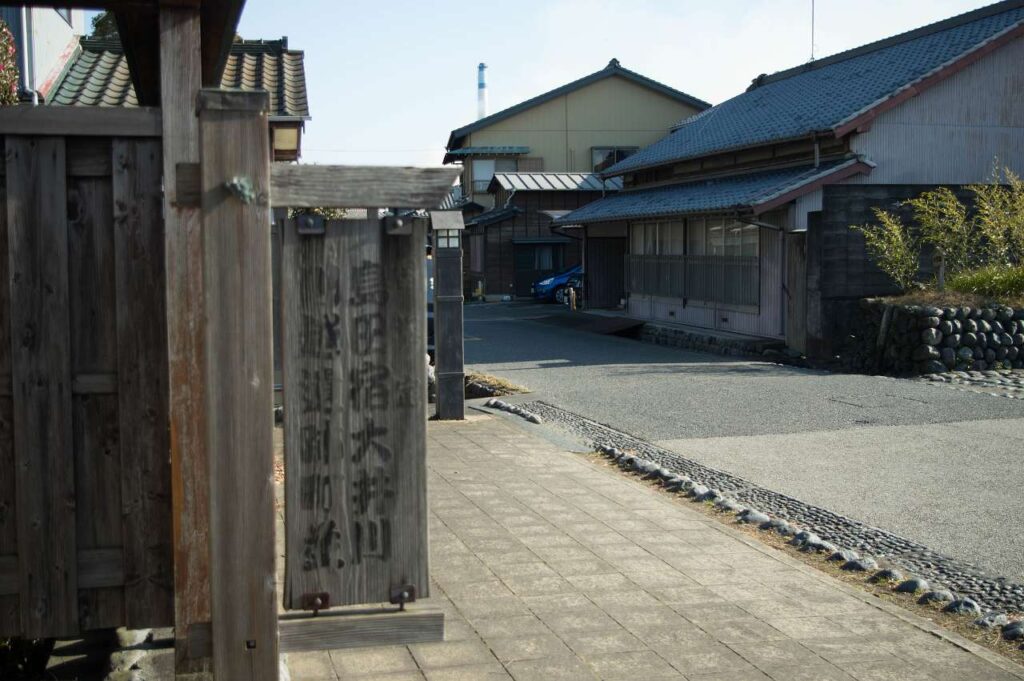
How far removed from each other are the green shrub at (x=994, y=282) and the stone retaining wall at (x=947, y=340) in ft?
2.31

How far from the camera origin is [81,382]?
3844mm

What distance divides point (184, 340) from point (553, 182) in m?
36.3

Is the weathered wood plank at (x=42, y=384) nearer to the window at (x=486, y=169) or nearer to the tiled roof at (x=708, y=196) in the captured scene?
the tiled roof at (x=708, y=196)

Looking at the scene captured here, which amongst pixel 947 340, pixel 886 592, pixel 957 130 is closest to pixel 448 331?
pixel 886 592

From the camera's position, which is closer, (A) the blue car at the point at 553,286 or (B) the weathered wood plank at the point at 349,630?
(B) the weathered wood plank at the point at 349,630

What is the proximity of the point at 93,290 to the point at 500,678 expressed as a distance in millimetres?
2344

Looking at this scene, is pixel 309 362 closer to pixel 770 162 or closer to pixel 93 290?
pixel 93 290

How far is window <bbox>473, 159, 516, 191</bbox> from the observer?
45094 millimetres

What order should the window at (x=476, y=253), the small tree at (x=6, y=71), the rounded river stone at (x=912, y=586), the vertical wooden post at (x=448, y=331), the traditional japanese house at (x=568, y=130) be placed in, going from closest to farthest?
the rounded river stone at (x=912, y=586)
the small tree at (x=6, y=71)
the vertical wooden post at (x=448, y=331)
the window at (x=476, y=253)
the traditional japanese house at (x=568, y=130)

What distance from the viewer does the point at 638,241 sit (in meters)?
28.8

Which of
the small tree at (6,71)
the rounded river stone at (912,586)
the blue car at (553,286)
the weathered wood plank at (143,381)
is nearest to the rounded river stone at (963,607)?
the rounded river stone at (912,586)

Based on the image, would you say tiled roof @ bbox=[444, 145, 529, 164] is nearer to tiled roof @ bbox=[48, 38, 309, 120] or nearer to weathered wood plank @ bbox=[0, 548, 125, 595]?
tiled roof @ bbox=[48, 38, 309, 120]

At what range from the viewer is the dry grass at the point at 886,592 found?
17.3 feet

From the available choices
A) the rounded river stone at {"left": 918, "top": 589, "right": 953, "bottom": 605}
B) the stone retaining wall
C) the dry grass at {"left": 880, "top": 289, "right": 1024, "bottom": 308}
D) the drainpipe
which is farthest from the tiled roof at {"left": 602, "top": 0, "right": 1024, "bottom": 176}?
the rounded river stone at {"left": 918, "top": 589, "right": 953, "bottom": 605}
